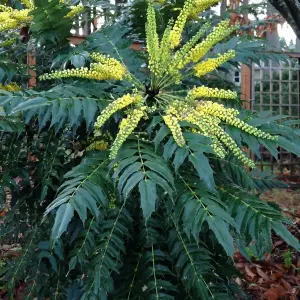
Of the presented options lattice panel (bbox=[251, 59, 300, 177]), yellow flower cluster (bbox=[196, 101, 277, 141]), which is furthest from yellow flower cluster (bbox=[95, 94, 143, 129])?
lattice panel (bbox=[251, 59, 300, 177])

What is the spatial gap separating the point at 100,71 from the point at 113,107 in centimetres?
25

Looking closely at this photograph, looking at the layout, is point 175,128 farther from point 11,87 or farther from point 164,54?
point 11,87

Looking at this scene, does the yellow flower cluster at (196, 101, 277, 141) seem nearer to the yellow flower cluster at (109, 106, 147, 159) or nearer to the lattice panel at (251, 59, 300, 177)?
the yellow flower cluster at (109, 106, 147, 159)

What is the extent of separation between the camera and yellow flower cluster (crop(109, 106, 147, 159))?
146cm

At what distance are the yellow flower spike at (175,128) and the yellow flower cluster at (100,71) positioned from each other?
30cm

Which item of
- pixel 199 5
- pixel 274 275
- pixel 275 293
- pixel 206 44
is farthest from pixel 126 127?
pixel 274 275

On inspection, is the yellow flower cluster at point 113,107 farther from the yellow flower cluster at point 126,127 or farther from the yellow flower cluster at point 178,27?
the yellow flower cluster at point 178,27

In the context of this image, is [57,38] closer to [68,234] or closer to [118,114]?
[118,114]

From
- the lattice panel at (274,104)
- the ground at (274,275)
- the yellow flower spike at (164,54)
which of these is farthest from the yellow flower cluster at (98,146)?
the lattice panel at (274,104)

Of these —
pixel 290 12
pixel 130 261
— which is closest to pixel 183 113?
pixel 130 261

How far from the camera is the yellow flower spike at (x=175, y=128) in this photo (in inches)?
56.2

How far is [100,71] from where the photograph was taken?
1734mm

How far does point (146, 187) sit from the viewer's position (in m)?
1.32

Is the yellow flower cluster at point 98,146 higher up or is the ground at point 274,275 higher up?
the yellow flower cluster at point 98,146
